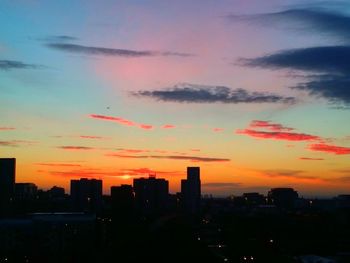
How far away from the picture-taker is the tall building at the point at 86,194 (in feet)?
302

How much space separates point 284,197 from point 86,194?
182 ft

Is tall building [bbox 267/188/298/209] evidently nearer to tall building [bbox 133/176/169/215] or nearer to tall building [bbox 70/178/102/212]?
tall building [bbox 133/176/169/215]

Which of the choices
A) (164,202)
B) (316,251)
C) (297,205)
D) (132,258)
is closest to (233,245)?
(316,251)

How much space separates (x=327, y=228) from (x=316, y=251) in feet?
61.6

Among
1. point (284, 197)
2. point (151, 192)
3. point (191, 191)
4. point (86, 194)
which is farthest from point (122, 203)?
point (284, 197)

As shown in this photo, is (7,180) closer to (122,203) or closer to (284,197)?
(122,203)

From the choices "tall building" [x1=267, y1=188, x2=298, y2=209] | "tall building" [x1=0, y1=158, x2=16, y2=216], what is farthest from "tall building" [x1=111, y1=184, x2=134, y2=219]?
"tall building" [x1=267, y1=188, x2=298, y2=209]


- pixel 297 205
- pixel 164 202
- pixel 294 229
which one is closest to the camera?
pixel 294 229

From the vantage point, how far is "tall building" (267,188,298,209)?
126081 mm

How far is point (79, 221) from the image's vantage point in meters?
57.1

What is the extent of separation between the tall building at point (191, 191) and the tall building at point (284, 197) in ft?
89.9

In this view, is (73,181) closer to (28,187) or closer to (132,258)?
(28,187)

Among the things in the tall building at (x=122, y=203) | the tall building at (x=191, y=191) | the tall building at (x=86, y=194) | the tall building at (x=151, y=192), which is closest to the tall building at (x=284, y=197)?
the tall building at (x=191, y=191)

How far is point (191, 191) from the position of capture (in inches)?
4171
